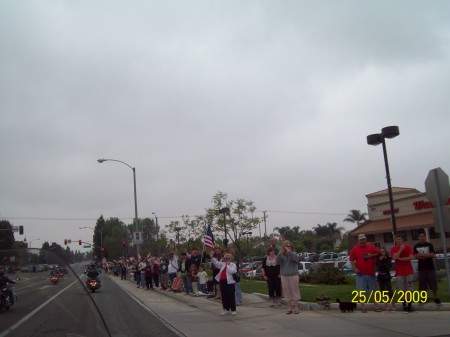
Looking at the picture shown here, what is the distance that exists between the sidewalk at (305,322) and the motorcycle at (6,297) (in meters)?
4.82

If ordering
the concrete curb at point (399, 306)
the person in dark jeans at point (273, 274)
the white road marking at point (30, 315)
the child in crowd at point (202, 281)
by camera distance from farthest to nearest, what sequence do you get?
the child in crowd at point (202, 281)
the person in dark jeans at point (273, 274)
the concrete curb at point (399, 306)
the white road marking at point (30, 315)

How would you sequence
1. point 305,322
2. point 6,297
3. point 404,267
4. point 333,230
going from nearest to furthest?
point 6,297, point 305,322, point 404,267, point 333,230

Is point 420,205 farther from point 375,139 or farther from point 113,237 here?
point 113,237

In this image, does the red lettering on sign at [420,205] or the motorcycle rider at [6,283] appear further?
the red lettering on sign at [420,205]

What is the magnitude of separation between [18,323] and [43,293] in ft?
1.96

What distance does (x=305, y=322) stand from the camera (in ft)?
33.2

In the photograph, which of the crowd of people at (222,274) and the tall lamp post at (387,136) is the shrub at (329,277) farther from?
the tall lamp post at (387,136)

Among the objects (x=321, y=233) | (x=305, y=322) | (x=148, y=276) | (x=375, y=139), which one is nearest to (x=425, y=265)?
(x=305, y=322)

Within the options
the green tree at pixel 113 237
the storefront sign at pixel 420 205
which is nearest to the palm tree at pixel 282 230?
the storefront sign at pixel 420 205

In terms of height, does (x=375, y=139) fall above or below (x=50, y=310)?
above

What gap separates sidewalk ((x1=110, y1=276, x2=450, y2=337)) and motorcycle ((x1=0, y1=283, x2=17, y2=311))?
4819 millimetres

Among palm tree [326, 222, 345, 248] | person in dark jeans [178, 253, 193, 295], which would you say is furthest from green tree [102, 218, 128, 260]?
person in dark jeans [178, 253, 193, 295]

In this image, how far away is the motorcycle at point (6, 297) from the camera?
476cm
